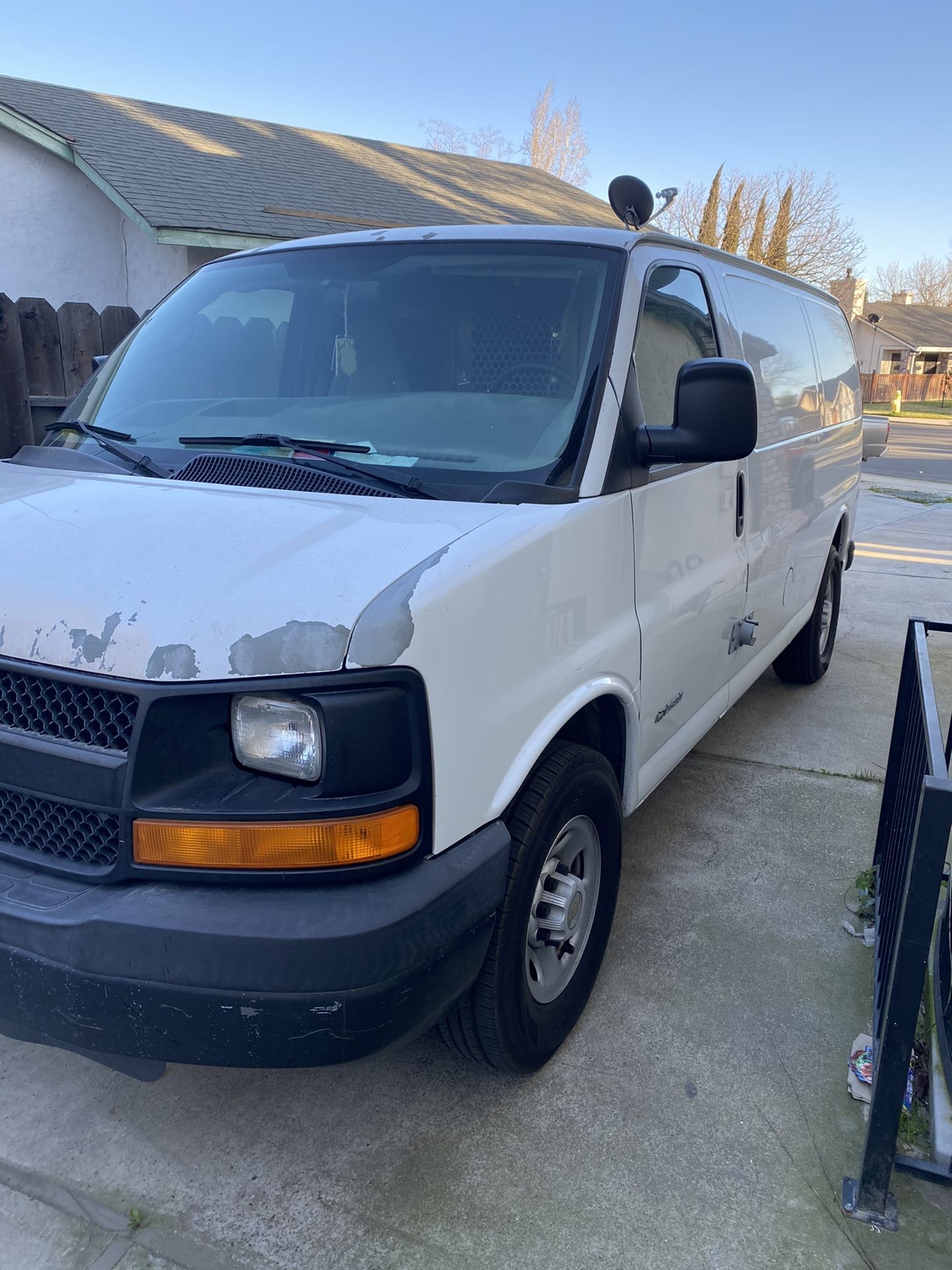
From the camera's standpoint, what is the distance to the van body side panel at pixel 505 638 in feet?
6.18

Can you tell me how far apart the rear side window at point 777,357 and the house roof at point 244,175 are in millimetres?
7503

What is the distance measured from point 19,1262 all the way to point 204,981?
891 millimetres

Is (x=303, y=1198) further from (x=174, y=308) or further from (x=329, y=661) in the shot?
(x=174, y=308)

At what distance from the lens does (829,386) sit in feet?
17.8

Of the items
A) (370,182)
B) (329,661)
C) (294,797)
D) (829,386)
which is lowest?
(294,797)

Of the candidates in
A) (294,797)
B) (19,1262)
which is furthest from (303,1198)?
(294,797)

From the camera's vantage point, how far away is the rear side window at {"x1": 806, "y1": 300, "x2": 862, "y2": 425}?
529 centimetres

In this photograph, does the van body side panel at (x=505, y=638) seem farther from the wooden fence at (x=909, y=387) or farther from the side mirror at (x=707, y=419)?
the wooden fence at (x=909, y=387)

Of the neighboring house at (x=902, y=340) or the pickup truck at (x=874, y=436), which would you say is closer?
the pickup truck at (x=874, y=436)

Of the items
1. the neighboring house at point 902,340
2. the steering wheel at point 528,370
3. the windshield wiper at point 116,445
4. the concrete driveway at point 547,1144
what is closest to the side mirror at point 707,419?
the steering wheel at point 528,370

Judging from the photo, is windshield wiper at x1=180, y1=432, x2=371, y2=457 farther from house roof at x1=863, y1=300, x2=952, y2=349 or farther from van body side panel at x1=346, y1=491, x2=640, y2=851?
house roof at x1=863, y1=300, x2=952, y2=349

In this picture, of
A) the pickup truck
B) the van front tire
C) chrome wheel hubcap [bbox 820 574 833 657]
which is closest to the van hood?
the van front tire

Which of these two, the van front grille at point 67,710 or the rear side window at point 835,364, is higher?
the rear side window at point 835,364

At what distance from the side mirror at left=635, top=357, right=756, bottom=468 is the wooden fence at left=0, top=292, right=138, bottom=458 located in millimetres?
5209
